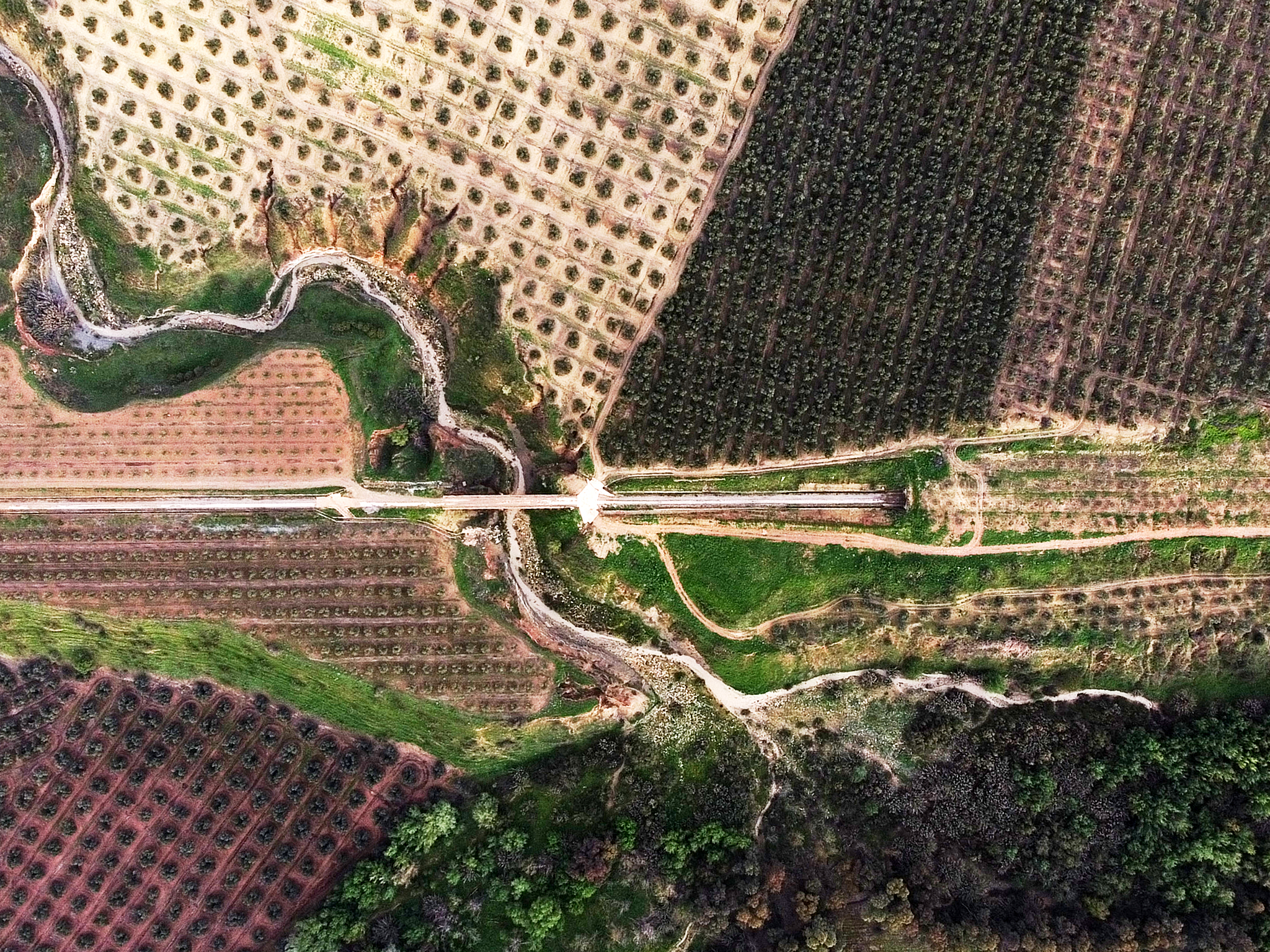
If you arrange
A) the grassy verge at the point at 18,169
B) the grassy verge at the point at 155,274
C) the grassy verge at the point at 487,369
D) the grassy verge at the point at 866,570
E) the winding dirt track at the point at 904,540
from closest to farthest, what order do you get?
the grassy verge at the point at 487,369, the grassy verge at the point at 866,570, the winding dirt track at the point at 904,540, the grassy verge at the point at 155,274, the grassy verge at the point at 18,169

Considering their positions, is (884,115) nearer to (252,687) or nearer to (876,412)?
(876,412)

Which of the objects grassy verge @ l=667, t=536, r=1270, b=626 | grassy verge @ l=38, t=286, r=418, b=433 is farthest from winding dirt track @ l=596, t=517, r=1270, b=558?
grassy verge @ l=38, t=286, r=418, b=433

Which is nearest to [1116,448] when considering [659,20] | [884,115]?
[884,115]

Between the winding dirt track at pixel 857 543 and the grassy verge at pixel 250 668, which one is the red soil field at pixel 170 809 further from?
the winding dirt track at pixel 857 543

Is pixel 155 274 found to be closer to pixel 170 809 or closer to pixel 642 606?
pixel 170 809

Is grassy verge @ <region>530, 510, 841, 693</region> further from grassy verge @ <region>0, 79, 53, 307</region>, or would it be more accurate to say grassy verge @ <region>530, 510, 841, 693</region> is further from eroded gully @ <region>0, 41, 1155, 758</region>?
grassy verge @ <region>0, 79, 53, 307</region>

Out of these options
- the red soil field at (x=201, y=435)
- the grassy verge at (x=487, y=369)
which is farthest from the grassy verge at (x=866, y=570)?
the red soil field at (x=201, y=435)
